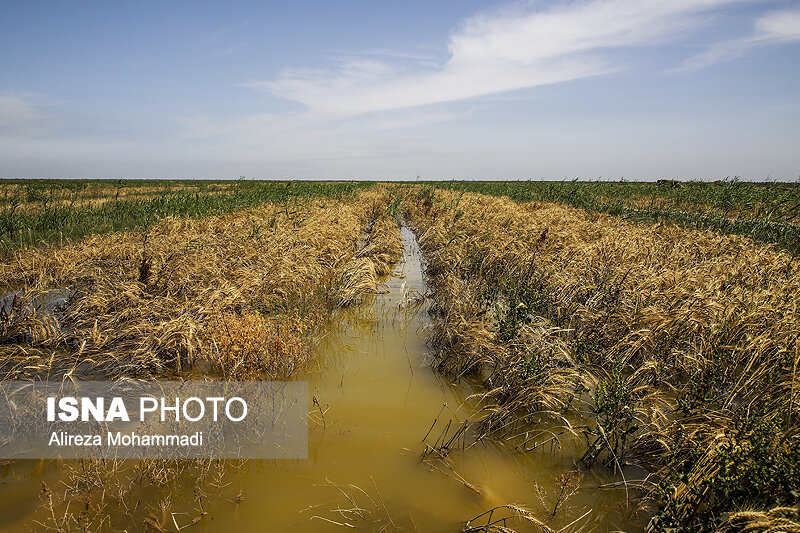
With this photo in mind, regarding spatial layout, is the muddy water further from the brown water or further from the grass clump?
the grass clump

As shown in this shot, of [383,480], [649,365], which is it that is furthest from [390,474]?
[649,365]

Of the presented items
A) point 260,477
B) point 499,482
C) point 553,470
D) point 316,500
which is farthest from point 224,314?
point 553,470

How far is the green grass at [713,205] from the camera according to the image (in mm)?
11906

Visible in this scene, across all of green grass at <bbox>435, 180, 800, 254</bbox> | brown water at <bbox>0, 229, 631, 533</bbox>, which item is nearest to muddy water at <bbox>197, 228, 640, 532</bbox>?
brown water at <bbox>0, 229, 631, 533</bbox>

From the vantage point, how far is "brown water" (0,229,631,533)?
299 centimetres

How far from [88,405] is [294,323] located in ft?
7.88

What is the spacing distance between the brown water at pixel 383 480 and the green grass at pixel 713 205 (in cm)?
1090

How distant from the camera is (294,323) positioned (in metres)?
5.66

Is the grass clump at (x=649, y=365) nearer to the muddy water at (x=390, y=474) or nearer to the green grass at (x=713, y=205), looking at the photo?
the muddy water at (x=390, y=474)

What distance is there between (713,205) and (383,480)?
71.5ft

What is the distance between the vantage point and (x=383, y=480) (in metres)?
3.41

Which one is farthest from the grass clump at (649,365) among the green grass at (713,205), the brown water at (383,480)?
the green grass at (713,205)

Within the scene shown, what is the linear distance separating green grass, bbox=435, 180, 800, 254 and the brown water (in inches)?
429

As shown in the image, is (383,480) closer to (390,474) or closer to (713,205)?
(390,474)
